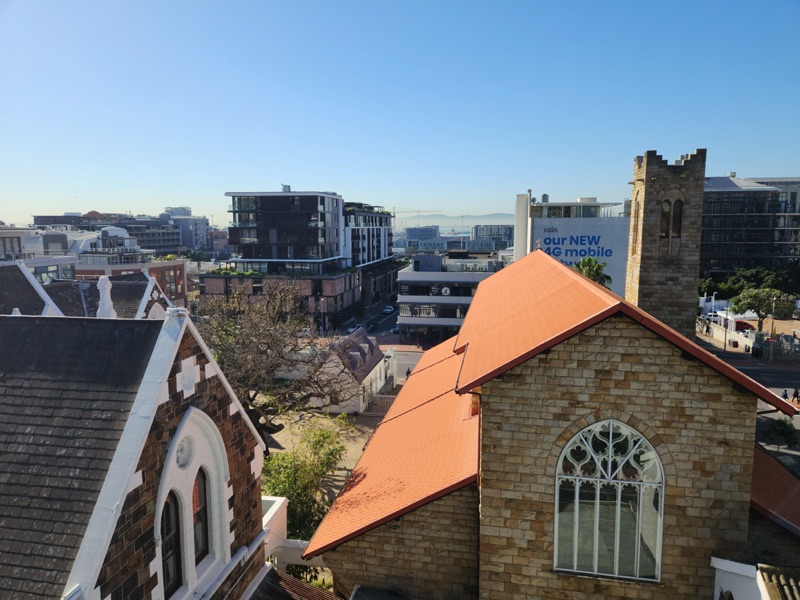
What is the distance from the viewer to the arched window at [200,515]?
8.55 m

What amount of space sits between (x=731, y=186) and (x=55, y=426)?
317ft

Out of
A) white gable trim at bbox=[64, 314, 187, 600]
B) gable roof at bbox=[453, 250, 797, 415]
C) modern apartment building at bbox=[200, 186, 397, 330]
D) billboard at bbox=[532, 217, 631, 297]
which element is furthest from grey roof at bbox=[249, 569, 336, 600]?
modern apartment building at bbox=[200, 186, 397, 330]

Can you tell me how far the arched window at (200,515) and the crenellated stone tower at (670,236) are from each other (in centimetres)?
1465

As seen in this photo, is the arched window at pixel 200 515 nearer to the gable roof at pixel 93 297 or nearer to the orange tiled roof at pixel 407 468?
the orange tiled roof at pixel 407 468

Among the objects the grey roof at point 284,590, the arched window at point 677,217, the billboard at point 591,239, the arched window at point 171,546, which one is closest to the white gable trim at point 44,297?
the grey roof at point 284,590

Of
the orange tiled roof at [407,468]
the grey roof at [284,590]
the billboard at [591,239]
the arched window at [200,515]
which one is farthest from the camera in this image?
the billboard at [591,239]

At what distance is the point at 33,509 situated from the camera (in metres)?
6.30

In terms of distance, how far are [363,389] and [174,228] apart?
130 m

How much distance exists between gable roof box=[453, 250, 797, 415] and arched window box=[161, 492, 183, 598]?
4945 mm

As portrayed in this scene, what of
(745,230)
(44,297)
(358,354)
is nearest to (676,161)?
(358,354)

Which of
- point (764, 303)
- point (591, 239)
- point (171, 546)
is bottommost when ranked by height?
point (764, 303)

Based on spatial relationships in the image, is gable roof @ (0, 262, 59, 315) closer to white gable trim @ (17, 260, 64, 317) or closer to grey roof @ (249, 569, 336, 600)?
white gable trim @ (17, 260, 64, 317)

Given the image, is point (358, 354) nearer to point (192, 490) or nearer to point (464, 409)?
point (464, 409)

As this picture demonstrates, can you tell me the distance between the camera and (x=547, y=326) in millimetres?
10125
